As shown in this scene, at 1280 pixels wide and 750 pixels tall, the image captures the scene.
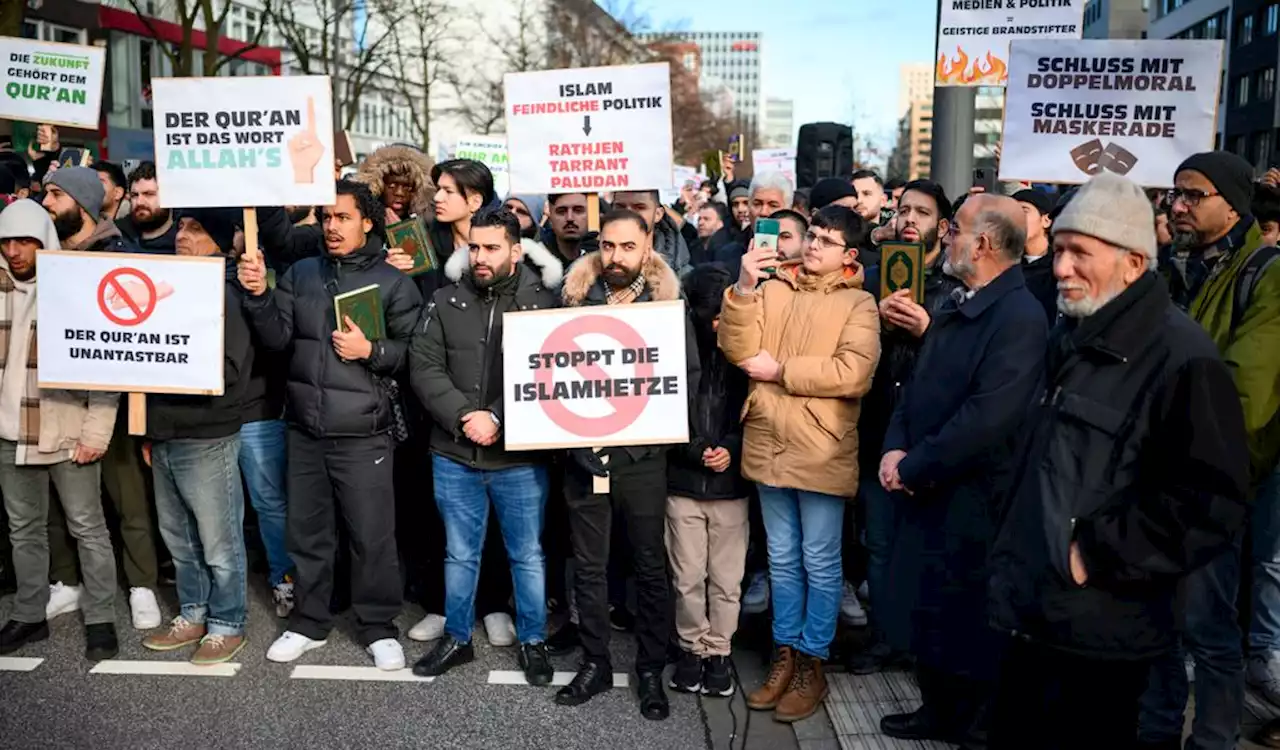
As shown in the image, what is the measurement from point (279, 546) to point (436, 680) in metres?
1.38

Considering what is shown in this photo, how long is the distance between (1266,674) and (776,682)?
2047mm

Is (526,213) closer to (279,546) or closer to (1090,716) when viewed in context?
(279,546)

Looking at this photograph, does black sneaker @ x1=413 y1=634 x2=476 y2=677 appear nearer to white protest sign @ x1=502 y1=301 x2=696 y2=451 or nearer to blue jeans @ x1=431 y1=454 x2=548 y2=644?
blue jeans @ x1=431 y1=454 x2=548 y2=644

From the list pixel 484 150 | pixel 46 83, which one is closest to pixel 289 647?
pixel 46 83

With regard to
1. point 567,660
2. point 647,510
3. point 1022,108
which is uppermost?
point 1022,108

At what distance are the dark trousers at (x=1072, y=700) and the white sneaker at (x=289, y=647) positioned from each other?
362 centimetres

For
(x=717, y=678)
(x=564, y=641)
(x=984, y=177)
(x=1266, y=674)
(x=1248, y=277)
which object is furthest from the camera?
(x=984, y=177)

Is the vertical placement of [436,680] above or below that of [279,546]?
below

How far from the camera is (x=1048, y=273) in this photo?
19.2ft

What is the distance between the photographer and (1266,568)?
4.95m

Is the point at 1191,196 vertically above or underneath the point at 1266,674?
above

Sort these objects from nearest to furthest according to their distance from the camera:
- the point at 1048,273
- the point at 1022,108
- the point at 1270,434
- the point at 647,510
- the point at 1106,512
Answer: the point at 1106,512 → the point at 1270,434 → the point at 647,510 → the point at 1048,273 → the point at 1022,108

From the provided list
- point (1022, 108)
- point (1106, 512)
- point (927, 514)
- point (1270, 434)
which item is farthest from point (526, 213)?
point (1106, 512)

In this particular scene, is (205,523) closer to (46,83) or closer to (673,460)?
(673,460)
